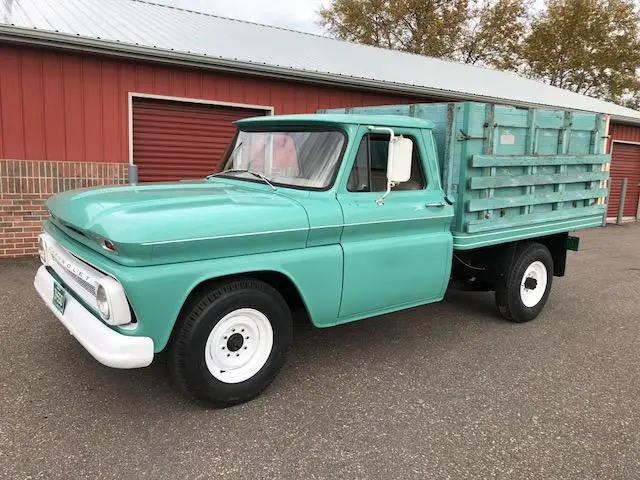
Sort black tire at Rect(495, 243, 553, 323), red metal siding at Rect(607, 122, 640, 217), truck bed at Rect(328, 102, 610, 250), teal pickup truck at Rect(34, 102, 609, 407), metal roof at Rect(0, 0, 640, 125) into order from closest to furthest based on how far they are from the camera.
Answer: teal pickup truck at Rect(34, 102, 609, 407) → truck bed at Rect(328, 102, 610, 250) → black tire at Rect(495, 243, 553, 323) → metal roof at Rect(0, 0, 640, 125) → red metal siding at Rect(607, 122, 640, 217)

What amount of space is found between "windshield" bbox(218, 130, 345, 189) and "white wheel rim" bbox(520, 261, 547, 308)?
266 cm

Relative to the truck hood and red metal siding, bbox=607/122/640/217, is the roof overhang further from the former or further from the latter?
red metal siding, bbox=607/122/640/217

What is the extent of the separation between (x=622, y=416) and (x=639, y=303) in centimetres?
340

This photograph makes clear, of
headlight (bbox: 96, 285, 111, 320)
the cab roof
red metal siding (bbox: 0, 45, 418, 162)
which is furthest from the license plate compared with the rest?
red metal siding (bbox: 0, 45, 418, 162)

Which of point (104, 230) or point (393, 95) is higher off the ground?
point (393, 95)

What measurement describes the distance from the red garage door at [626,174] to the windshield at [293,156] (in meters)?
14.1

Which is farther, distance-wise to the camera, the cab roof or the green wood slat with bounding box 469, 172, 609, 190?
the green wood slat with bounding box 469, 172, 609, 190

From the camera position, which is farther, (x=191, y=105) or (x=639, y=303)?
(x=191, y=105)

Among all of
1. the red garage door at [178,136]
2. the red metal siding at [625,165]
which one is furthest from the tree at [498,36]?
the red garage door at [178,136]

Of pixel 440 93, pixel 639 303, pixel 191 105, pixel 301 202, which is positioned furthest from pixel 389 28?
pixel 301 202

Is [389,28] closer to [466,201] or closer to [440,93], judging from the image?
[440,93]

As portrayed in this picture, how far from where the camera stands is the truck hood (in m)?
2.85

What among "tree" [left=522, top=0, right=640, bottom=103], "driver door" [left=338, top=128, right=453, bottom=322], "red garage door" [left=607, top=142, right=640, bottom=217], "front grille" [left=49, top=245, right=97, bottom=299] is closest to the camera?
"front grille" [left=49, top=245, right=97, bottom=299]

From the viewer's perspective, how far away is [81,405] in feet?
10.9
